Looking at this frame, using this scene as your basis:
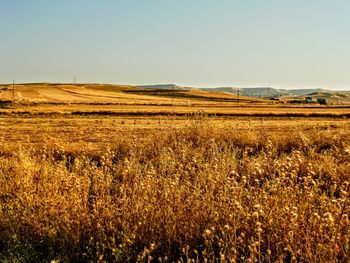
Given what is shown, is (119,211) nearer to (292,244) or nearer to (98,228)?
(98,228)

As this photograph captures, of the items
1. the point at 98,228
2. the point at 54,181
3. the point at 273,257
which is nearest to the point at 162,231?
the point at 98,228

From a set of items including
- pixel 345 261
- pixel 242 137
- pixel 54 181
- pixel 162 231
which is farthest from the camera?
pixel 242 137

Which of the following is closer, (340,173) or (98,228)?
(98,228)

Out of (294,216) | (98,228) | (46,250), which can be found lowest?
(46,250)

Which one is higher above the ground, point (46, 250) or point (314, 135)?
point (314, 135)

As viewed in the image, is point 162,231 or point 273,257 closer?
point 273,257

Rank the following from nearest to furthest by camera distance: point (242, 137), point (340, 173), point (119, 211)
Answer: point (119, 211)
point (340, 173)
point (242, 137)

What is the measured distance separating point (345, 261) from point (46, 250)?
3.65 meters

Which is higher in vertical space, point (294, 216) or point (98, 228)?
point (294, 216)

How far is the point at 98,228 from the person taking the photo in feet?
18.0

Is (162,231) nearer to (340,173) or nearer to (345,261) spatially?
(345,261)

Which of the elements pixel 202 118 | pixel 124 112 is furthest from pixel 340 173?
pixel 124 112

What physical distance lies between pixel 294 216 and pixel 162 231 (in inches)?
67.7

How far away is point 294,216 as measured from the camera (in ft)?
14.9
